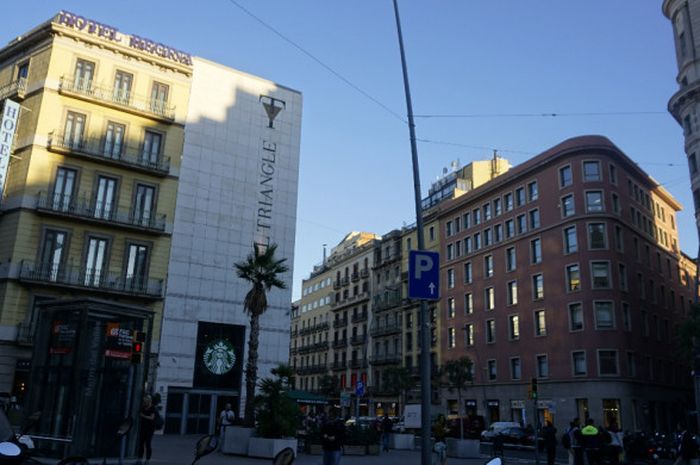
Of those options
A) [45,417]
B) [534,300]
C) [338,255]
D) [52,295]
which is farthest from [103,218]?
[338,255]

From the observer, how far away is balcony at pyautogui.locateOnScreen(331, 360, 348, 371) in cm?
8788

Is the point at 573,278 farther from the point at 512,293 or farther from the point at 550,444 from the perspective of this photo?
the point at 550,444

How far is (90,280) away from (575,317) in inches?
1468

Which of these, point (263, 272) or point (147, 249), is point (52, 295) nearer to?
point (147, 249)

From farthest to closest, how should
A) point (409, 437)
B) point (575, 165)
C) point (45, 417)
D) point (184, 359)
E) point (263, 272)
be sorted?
point (575, 165), point (184, 359), point (409, 437), point (263, 272), point (45, 417)

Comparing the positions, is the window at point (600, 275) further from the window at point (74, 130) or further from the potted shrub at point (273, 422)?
the window at point (74, 130)

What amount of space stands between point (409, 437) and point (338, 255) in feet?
224

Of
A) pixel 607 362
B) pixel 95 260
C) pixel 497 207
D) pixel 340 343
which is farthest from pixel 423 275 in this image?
pixel 340 343

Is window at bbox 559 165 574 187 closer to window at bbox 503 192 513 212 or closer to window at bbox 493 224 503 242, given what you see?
window at bbox 503 192 513 212

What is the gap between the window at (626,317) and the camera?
5094 centimetres

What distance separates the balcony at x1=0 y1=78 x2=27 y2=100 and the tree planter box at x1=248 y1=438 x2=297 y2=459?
26.1m

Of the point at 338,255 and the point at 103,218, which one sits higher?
the point at 338,255

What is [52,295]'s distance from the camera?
34344 millimetres

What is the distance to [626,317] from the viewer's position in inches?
2034
